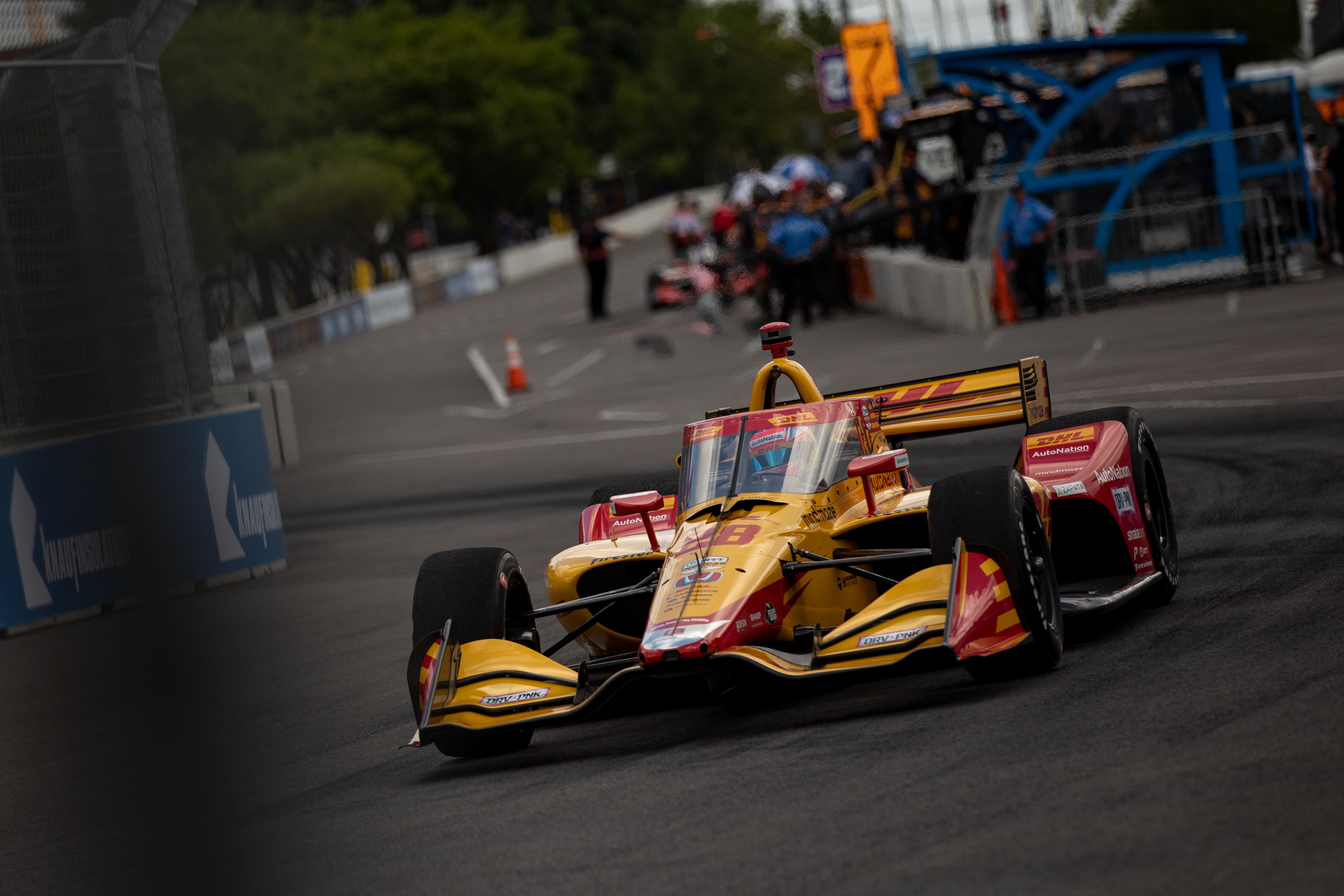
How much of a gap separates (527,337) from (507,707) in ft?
97.9

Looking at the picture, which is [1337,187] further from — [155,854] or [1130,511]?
[155,854]

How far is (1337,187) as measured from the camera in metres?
22.2

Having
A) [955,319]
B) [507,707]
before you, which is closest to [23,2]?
[507,707]

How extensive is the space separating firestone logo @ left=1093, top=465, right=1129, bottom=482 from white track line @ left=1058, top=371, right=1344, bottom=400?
690 centimetres

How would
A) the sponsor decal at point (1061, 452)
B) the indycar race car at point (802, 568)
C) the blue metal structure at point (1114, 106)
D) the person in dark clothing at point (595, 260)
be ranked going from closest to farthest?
the indycar race car at point (802, 568) < the sponsor decal at point (1061, 452) < the blue metal structure at point (1114, 106) < the person in dark clothing at point (595, 260)

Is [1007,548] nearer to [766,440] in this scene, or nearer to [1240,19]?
[766,440]

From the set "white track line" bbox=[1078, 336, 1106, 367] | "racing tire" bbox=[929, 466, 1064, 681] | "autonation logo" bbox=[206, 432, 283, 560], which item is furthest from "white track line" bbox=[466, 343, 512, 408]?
"racing tire" bbox=[929, 466, 1064, 681]

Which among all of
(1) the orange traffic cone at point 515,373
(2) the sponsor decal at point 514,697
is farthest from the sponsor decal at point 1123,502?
(1) the orange traffic cone at point 515,373

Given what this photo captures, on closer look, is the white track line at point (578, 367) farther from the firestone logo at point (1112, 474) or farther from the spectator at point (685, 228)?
the firestone logo at point (1112, 474)

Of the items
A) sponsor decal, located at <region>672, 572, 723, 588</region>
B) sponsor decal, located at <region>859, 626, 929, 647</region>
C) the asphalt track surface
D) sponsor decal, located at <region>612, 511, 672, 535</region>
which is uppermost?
sponsor decal, located at <region>612, 511, 672, 535</region>

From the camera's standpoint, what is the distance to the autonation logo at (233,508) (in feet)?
39.6

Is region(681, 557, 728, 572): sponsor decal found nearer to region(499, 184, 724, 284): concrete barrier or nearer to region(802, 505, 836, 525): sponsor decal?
region(802, 505, 836, 525): sponsor decal

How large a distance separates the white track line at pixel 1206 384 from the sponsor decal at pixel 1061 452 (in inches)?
271

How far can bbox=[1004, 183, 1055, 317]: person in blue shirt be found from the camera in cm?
2186
